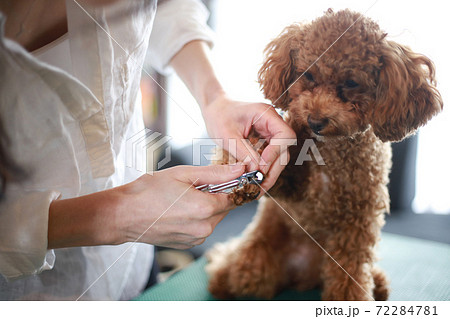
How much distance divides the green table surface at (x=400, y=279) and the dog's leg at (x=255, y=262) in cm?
3

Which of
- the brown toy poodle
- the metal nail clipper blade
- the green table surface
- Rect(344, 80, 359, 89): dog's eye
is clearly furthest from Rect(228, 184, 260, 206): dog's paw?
the green table surface

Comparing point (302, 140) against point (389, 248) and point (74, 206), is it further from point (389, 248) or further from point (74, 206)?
point (389, 248)

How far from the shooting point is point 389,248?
0.98 meters

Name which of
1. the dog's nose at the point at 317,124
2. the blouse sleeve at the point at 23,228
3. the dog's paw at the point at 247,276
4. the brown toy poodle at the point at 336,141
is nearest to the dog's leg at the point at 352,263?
the brown toy poodle at the point at 336,141

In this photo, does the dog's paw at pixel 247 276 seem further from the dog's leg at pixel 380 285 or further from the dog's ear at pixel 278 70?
the dog's ear at pixel 278 70

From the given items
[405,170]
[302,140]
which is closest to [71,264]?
[302,140]

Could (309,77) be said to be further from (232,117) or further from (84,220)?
(84,220)

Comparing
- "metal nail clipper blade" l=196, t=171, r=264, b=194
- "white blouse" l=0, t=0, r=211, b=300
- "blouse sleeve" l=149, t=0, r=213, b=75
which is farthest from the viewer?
"blouse sleeve" l=149, t=0, r=213, b=75

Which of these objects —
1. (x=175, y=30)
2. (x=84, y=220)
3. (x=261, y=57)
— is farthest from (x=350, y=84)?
(x=84, y=220)

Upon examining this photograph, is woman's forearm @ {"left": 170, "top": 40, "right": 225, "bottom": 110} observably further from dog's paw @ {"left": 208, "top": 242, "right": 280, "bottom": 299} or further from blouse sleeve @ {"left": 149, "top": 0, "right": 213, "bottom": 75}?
dog's paw @ {"left": 208, "top": 242, "right": 280, "bottom": 299}

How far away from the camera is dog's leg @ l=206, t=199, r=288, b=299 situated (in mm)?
760

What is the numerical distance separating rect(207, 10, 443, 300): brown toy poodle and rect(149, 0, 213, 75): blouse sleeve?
0.45 feet

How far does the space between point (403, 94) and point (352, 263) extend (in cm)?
33

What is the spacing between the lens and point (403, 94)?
557 millimetres
